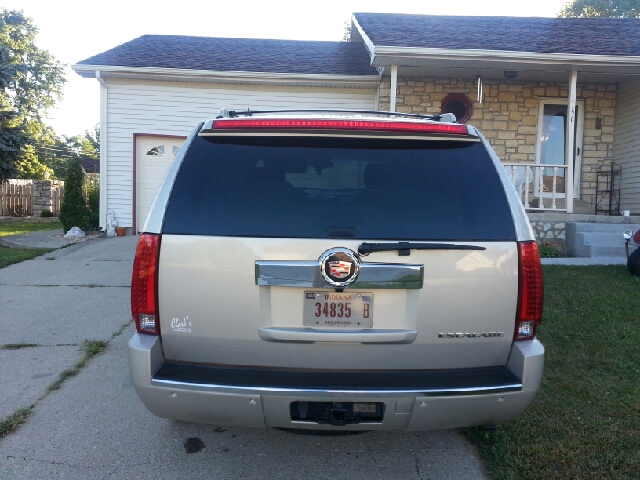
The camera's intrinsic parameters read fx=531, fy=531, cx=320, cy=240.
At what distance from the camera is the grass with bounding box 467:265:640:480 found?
2.96 meters

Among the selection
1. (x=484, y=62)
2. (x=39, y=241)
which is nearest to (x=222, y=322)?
(x=484, y=62)

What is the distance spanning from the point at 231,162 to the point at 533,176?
958cm

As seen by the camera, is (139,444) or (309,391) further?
(139,444)

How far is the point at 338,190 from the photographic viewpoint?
2670 millimetres

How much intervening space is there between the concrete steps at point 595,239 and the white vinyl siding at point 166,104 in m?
5.20

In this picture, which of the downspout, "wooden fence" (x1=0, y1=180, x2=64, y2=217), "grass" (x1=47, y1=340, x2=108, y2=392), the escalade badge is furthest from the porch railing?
"wooden fence" (x1=0, y1=180, x2=64, y2=217)

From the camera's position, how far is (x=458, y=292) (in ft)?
8.12

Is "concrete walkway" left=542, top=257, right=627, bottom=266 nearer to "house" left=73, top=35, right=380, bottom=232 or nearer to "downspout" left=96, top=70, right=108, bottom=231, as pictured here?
"house" left=73, top=35, right=380, bottom=232

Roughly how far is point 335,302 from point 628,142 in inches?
435

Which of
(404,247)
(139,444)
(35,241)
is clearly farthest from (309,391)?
(35,241)

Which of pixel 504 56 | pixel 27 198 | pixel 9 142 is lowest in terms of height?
pixel 27 198

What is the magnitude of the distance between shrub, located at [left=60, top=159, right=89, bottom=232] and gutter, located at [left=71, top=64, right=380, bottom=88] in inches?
80.1

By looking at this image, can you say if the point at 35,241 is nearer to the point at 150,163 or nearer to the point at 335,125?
the point at 150,163

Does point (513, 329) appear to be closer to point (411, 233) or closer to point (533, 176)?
point (411, 233)
